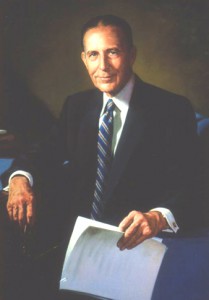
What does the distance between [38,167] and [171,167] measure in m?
0.50

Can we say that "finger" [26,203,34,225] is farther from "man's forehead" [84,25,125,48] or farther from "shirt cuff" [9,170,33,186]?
"man's forehead" [84,25,125,48]

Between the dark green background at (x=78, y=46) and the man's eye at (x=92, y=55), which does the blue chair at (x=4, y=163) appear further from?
the man's eye at (x=92, y=55)

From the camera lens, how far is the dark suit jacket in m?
1.27

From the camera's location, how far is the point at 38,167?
1.38m

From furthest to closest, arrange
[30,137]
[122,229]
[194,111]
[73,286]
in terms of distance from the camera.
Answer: [30,137]
[194,111]
[73,286]
[122,229]

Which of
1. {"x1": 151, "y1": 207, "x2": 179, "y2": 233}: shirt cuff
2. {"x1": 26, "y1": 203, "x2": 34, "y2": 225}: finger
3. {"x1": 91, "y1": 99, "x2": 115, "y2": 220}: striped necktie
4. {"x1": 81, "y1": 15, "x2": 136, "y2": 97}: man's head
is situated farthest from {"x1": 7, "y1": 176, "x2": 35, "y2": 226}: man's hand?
{"x1": 81, "y1": 15, "x2": 136, "y2": 97}: man's head

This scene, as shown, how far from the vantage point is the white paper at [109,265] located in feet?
3.26

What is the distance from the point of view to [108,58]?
1348mm

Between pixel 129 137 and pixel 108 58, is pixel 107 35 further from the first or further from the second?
pixel 129 137

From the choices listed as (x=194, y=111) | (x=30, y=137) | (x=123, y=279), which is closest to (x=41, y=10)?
(x=30, y=137)

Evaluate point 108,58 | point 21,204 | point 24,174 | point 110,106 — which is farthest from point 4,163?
point 108,58

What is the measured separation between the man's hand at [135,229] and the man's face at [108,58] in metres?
0.57

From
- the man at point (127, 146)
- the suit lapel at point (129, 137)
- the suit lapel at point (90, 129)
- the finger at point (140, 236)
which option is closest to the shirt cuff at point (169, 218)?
the man at point (127, 146)

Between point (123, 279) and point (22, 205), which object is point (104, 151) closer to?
point (22, 205)
